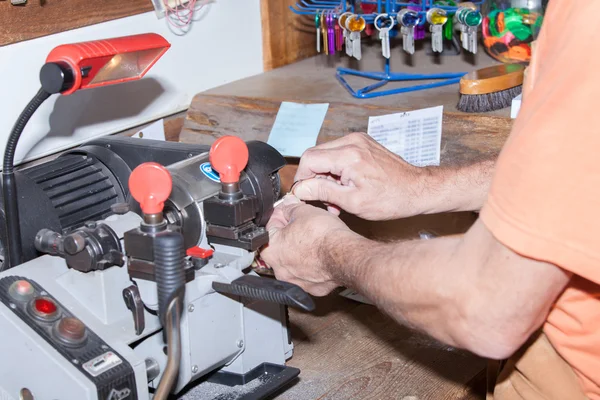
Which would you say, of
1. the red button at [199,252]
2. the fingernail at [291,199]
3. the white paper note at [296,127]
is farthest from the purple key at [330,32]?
the red button at [199,252]

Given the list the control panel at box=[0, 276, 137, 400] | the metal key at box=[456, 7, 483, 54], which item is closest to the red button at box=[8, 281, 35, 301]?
the control panel at box=[0, 276, 137, 400]

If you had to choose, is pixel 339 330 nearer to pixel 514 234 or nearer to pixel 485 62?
pixel 514 234

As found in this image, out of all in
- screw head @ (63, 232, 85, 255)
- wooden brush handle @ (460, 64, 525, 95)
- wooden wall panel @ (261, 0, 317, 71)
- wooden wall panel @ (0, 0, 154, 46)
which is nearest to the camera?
screw head @ (63, 232, 85, 255)

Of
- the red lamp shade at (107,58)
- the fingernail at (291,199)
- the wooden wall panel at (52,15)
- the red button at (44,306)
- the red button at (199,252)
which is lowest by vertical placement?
the fingernail at (291,199)

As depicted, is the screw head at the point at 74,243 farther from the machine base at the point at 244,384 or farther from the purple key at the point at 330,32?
the purple key at the point at 330,32

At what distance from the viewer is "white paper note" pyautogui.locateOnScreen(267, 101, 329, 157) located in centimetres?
140

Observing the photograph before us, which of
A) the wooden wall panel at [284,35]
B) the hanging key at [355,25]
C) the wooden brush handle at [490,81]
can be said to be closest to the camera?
the wooden brush handle at [490,81]

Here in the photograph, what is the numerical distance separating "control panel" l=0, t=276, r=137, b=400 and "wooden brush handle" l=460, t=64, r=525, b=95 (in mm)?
850

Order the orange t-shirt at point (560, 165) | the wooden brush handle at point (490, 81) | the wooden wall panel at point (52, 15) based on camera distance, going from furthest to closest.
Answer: the wooden brush handle at point (490, 81)
the wooden wall panel at point (52, 15)
the orange t-shirt at point (560, 165)

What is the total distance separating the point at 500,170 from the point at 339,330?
1.90ft

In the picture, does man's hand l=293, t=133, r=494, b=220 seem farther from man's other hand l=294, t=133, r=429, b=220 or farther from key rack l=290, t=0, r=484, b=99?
key rack l=290, t=0, r=484, b=99

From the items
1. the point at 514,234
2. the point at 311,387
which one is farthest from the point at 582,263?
the point at 311,387

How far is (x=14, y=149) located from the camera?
789mm

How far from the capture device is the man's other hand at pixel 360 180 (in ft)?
3.25
